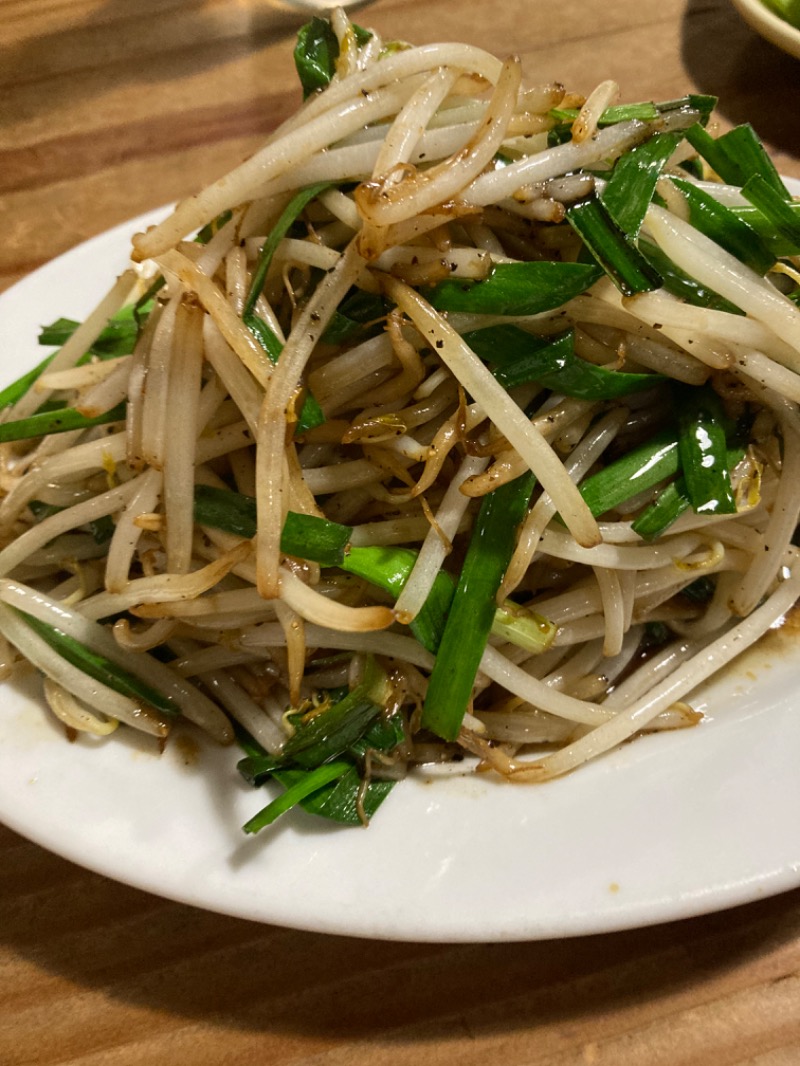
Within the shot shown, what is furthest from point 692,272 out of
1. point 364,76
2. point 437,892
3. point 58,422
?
point 58,422

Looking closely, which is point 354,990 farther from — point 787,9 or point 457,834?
point 787,9

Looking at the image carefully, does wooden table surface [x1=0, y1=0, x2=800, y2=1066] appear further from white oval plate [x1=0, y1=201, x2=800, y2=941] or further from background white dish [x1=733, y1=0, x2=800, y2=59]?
background white dish [x1=733, y1=0, x2=800, y2=59]

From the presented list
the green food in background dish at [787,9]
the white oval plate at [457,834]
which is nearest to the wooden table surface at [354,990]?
the white oval plate at [457,834]

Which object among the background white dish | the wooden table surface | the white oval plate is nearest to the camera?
the white oval plate

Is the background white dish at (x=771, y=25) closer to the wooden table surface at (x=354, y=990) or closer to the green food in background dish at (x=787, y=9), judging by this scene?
the green food in background dish at (x=787, y=9)

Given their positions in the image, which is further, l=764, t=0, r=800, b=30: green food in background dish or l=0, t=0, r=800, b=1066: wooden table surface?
l=764, t=0, r=800, b=30: green food in background dish

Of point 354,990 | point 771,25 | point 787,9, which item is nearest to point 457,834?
point 354,990

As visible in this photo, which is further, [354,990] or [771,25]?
[771,25]

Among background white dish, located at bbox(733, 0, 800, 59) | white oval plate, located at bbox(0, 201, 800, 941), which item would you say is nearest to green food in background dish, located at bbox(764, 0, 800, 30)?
background white dish, located at bbox(733, 0, 800, 59)
